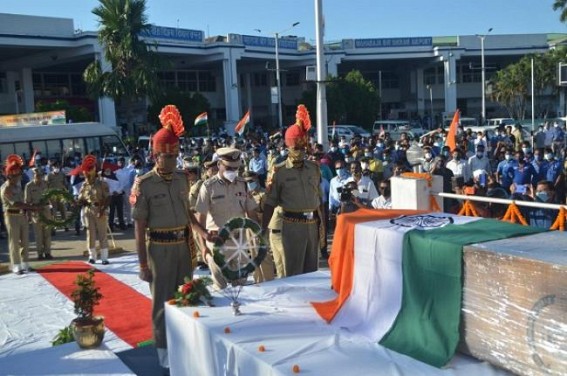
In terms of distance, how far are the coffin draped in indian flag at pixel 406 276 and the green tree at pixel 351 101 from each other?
37.3 m

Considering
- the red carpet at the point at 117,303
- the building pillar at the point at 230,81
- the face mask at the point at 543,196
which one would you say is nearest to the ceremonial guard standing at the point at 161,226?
the red carpet at the point at 117,303

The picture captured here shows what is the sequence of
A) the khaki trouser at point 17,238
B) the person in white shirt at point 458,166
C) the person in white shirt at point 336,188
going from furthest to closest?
the person in white shirt at point 458,166, the person in white shirt at point 336,188, the khaki trouser at point 17,238

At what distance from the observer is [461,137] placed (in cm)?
1906

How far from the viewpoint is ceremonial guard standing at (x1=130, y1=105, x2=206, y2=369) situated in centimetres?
506

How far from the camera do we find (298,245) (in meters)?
6.16

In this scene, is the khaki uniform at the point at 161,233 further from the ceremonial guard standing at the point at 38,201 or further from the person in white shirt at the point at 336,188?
the ceremonial guard standing at the point at 38,201

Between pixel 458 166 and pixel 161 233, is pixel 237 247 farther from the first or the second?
pixel 458 166

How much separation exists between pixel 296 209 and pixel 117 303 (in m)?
2.87

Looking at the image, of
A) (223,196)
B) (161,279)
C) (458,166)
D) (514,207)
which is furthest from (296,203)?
(458,166)

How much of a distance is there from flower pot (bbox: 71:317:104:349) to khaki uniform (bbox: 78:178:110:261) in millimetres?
4930

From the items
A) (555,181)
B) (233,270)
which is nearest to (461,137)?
(555,181)

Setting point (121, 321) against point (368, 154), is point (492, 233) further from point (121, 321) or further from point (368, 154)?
point (368, 154)

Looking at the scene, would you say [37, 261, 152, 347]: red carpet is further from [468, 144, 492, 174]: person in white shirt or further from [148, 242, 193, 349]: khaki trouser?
[468, 144, 492, 174]: person in white shirt

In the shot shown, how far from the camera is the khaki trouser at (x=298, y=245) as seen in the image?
616 centimetres
